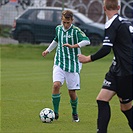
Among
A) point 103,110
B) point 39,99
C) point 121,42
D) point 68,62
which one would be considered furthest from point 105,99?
point 39,99

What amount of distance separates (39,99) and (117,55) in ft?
15.5

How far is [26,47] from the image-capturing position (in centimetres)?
2325

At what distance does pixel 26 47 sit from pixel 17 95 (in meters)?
11.1

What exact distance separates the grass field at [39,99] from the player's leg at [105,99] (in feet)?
3.14

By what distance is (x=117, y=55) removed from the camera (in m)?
7.30

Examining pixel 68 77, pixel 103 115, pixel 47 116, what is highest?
pixel 103 115

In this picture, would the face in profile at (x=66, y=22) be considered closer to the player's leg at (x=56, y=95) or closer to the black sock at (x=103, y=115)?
the player's leg at (x=56, y=95)

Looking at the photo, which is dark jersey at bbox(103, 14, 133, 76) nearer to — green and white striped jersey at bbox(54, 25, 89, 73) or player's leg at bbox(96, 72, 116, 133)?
player's leg at bbox(96, 72, 116, 133)

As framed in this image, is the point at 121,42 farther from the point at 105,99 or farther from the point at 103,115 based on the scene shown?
the point at 103,115

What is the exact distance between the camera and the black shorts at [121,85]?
287 inches

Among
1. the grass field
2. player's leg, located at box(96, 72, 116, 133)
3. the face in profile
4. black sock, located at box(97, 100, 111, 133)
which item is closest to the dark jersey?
player's leg, located at box(96, 72, 116, 133)

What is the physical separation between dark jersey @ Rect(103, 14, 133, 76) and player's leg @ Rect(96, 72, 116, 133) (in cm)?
18

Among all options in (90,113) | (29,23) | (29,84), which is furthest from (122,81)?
(29,23)

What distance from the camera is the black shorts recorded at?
23.9 feet
